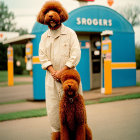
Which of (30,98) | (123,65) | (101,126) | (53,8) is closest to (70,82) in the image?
(53,8)

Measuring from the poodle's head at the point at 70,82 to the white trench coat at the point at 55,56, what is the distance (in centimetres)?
38

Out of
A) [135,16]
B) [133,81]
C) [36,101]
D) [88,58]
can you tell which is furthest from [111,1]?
[135,16]

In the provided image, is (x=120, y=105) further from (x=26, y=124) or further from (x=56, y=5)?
(x=56, y=5)

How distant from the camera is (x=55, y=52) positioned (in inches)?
142

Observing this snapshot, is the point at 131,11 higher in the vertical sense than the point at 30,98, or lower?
higher

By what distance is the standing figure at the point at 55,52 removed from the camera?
352 centimetres

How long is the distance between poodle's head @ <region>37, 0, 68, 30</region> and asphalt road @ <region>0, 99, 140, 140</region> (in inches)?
81.1

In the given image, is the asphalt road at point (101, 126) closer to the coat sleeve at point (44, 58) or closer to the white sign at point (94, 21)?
the coat sleeve at point (44, 58)

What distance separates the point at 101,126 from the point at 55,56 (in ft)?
6.84

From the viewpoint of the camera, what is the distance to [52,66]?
11.9 ft

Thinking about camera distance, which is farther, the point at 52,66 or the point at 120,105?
the point at 120,105

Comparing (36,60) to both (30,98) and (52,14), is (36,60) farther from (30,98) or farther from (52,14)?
(52,14)

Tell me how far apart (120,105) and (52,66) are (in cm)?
392

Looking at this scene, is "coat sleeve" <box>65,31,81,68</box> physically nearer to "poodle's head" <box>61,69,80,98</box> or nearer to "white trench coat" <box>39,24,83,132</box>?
"white trench coat" <box>39,24,83,132</box>
